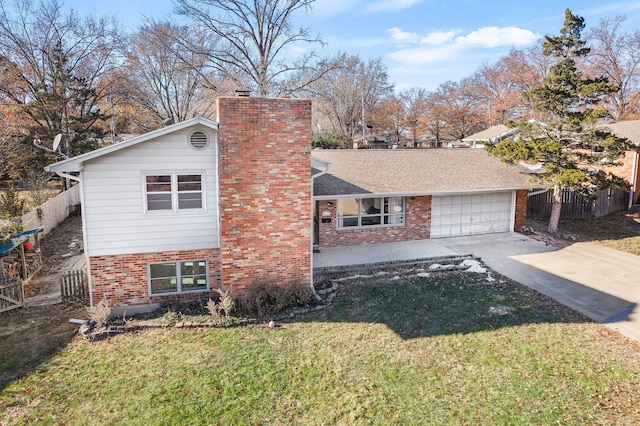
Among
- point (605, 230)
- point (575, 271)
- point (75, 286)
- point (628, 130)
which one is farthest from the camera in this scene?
point (628, 130)

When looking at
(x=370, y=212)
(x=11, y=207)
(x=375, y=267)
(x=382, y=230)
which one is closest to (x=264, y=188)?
(x=375, y=267)

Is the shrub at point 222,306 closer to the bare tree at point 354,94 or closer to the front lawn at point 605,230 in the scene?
the front lawn at point 605,230

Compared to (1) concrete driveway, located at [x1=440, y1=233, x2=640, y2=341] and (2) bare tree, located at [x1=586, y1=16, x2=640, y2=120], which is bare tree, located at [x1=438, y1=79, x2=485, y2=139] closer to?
(2) bare tree, located at [x1=586, y1=16, x2=640, y2=120]

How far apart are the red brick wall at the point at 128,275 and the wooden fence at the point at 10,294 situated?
8.35ft

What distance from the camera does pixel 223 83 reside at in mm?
32062

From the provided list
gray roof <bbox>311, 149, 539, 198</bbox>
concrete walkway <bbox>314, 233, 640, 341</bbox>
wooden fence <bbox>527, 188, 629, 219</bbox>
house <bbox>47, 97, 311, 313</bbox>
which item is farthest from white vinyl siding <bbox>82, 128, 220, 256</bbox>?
wooden fence <bbox>527, 188, 629, 219</bbox>

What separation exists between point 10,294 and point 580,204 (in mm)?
24295

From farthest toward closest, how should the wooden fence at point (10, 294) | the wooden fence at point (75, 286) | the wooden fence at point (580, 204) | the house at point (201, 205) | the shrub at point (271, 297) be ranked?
the wooden fence at point (580, 204), the wooden fence at point (75, 286), the wooden fence at point (10, 294), the shrub at point (271, 297), the house at point (201, 205)

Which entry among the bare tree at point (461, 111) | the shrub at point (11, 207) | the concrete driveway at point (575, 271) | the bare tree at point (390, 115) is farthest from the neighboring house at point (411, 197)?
the bare tree at point (390, 115)

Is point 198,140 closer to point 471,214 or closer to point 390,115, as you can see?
point 471,214

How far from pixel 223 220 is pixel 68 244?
448 inches

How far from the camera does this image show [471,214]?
17.4 metres

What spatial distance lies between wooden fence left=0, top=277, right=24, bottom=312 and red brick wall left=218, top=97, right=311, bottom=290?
591cm

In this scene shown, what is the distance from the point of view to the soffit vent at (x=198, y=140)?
10469 mm
